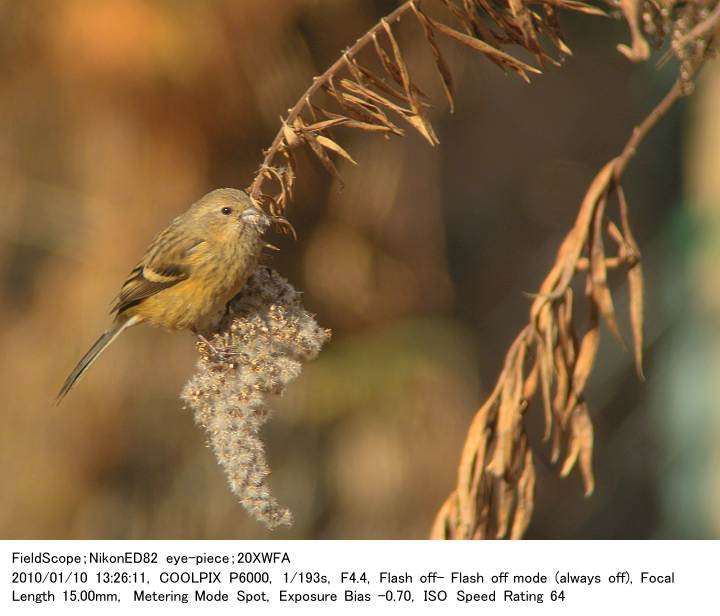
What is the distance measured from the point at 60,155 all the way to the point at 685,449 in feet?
14.8

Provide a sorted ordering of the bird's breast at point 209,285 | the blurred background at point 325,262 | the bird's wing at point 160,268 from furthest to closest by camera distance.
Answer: the blurred background at point 325,262 < the bird's wing at point 160,268 < the bird's breast at point 209,285

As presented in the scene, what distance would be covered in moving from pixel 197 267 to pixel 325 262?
291cm

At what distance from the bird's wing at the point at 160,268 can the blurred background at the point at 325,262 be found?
206 centimetres

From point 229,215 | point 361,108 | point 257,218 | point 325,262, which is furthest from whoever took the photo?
point 325,262

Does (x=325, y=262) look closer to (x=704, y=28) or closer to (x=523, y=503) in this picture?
(x=523, y=503)

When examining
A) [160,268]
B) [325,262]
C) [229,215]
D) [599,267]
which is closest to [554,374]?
[599,267]

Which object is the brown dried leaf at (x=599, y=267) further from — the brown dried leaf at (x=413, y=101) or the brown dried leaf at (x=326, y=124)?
the brown dried leaf at (x=326, y=124)

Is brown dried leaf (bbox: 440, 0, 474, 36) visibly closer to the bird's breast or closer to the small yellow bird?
the small yellow bird

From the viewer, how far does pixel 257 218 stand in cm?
224

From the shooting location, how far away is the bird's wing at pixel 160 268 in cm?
275

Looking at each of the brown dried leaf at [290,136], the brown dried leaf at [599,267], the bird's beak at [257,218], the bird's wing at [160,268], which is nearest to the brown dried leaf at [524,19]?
the brown dried leaf at [599,267]

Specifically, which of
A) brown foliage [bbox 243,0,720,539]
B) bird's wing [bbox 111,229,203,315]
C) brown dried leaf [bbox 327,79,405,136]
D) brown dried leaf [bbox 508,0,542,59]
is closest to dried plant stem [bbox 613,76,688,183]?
brown foliage [bbox 243,0,720,539]
